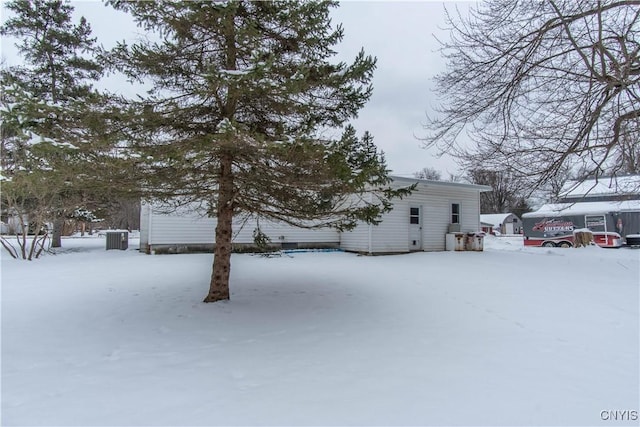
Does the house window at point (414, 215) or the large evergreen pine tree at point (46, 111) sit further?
the house window at point (414, 215)

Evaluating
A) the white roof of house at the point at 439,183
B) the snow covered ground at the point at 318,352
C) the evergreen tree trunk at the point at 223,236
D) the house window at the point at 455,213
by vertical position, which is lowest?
the snow covered ground at the point at 318,352

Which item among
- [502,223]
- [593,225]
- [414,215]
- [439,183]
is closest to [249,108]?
[414,215]

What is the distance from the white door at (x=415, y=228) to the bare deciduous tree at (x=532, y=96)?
756 centimetres

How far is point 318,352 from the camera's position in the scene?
4.14 m

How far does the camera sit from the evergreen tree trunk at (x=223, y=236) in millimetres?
5535

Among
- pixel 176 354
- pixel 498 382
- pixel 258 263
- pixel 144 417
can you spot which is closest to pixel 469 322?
pixel 498 382

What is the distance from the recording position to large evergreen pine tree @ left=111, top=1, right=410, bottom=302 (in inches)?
174

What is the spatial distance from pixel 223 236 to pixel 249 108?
2.09 metres

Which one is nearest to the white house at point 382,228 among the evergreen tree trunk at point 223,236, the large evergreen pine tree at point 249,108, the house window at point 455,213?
the house window at point 455,213

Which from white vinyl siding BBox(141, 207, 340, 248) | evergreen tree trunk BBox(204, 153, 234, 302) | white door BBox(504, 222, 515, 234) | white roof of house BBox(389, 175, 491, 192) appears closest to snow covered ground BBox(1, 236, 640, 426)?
evergreen tree trunk BBox(204, 153, 234, 302)

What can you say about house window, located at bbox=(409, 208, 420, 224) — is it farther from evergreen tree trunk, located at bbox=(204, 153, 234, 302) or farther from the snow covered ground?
evergreen tree trunk, located at bbox=(204, 153, 234, 302)

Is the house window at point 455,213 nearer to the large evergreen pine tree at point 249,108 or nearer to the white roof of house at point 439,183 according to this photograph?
the white roof of house at point 439,183

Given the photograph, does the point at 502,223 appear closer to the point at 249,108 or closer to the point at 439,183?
the point at 439,183

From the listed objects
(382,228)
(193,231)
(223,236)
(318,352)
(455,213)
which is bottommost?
(318,352)
